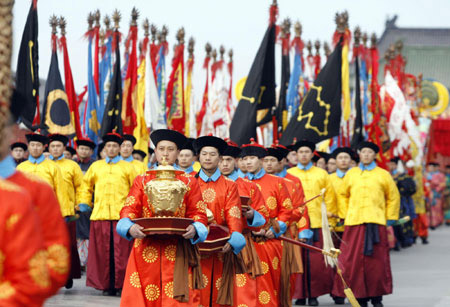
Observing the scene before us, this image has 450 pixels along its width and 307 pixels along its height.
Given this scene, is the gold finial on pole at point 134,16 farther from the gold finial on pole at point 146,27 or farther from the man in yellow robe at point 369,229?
the man in yellow robe at point 369,229

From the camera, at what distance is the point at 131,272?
5836 millimetres

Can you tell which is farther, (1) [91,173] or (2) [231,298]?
(1) [91,173]

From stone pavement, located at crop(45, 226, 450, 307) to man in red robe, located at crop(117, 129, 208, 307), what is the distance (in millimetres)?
3506

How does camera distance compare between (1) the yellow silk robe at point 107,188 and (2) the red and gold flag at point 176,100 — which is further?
(2) the red and gold flag at point 176,100

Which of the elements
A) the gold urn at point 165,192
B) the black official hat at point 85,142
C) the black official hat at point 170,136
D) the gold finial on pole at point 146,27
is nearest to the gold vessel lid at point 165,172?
the gold urn at point 165,192

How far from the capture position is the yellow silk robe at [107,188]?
33.3 ft

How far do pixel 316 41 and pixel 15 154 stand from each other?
8.69m

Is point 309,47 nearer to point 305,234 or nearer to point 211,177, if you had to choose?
point 305,234

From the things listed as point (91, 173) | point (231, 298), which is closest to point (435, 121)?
point (91, 173)

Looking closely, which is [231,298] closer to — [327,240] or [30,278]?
[327,240]

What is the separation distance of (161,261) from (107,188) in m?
4.47

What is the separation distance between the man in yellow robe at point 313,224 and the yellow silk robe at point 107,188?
2.21 meters

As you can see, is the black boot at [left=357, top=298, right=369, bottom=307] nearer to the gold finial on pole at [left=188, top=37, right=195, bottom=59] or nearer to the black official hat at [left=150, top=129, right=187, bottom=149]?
the black official hat at [left=150, top=129, right=187, bottom=149]

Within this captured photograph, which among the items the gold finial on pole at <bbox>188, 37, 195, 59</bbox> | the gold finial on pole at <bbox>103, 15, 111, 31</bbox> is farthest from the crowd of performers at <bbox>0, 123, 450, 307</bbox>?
the gold finial on pole at <bbox>188, 37, 195, 59</bbox>
